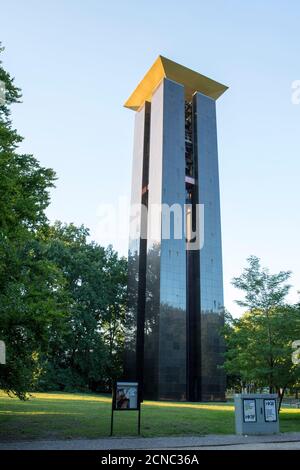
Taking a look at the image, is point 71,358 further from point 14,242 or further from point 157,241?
point 14,242

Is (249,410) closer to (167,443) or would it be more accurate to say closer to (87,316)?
(167,443)

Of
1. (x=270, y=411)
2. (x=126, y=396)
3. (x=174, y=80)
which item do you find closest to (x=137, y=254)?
(x=174, y=80)

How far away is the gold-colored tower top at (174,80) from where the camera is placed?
Result: 5484 centimetres

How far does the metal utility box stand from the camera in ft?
53.2

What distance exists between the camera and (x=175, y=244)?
46938mm

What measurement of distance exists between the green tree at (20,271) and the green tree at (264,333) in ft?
34.1

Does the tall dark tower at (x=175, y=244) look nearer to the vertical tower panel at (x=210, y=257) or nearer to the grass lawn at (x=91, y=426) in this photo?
the vertical tower panel at (x=210, y=257)

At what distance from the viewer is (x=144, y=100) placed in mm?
59969

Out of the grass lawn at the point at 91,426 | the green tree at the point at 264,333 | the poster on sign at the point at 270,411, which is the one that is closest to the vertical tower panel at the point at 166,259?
the green tree at the point at 264,333

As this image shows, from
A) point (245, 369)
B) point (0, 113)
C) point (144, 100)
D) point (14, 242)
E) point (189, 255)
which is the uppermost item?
point (144, 100)

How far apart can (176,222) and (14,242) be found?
33398 millimetres

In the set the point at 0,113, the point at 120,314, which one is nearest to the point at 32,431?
the point at 0,113

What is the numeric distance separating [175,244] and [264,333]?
83.0 ft

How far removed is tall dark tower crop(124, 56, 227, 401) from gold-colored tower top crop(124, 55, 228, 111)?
13cm
